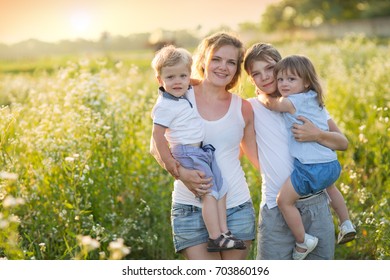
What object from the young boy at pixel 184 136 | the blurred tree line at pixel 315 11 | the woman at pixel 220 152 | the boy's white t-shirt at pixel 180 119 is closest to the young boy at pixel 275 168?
the woman at pixel 220 152

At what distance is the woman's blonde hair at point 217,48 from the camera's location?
130 inches

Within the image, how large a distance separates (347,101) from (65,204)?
4.08m

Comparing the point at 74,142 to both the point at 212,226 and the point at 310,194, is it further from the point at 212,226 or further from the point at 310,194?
the point at 310,194

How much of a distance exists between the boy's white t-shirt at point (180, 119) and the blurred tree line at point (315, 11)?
9285 millimetres

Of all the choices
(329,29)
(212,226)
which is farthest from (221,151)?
(329,29)

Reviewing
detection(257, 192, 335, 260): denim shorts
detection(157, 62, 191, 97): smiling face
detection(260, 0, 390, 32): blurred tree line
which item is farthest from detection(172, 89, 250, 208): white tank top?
detection(260, 0, 390, 32): blurred tree line

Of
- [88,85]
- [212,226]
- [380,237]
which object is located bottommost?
[380,237]

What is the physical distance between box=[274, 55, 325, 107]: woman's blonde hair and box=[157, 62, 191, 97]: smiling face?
506 millimetres

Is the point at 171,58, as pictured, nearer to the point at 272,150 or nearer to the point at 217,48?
the point at 217,48

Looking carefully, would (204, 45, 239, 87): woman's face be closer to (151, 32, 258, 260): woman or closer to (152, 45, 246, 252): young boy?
(151, 32, 258, 260): woman

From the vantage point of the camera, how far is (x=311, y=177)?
324 centimetres

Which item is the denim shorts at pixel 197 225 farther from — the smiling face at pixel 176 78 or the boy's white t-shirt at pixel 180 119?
the smiling face at pixel 176 78

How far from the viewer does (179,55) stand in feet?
10.5

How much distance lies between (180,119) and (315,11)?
10270mm
